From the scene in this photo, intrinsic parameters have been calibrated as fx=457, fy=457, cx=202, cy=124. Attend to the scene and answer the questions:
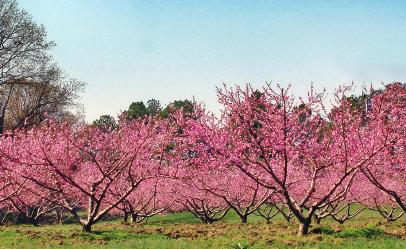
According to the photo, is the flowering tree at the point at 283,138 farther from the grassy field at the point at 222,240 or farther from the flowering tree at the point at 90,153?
the flowering tree at the point at 90,153

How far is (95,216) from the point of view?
679 inches

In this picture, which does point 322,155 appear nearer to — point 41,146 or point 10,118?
point 41,146

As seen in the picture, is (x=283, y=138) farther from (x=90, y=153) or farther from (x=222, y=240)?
(x=90, y=153)

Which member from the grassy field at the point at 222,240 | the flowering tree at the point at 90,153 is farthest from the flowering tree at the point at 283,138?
the flowering tree at the point at 90,153

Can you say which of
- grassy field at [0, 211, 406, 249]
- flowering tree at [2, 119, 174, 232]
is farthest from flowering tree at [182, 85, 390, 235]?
flowering tree at [2, 119, 174, 232]

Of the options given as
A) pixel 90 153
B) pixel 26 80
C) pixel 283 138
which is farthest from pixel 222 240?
pixel 26 80

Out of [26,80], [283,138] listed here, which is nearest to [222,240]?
[283,138]

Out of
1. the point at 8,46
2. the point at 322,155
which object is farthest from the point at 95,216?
the point at 8,46

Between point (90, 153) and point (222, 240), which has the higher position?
point (90, 153)

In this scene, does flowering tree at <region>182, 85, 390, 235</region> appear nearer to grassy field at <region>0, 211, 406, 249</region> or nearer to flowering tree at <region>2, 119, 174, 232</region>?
grassy field at <region>0, 211, 406, 249</region>

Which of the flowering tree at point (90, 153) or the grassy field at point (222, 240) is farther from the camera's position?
the flowering tree at point (90, 153)

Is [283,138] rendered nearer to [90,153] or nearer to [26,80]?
[90,153]

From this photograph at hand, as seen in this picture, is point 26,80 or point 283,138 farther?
point 26,80

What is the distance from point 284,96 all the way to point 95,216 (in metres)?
8.67
